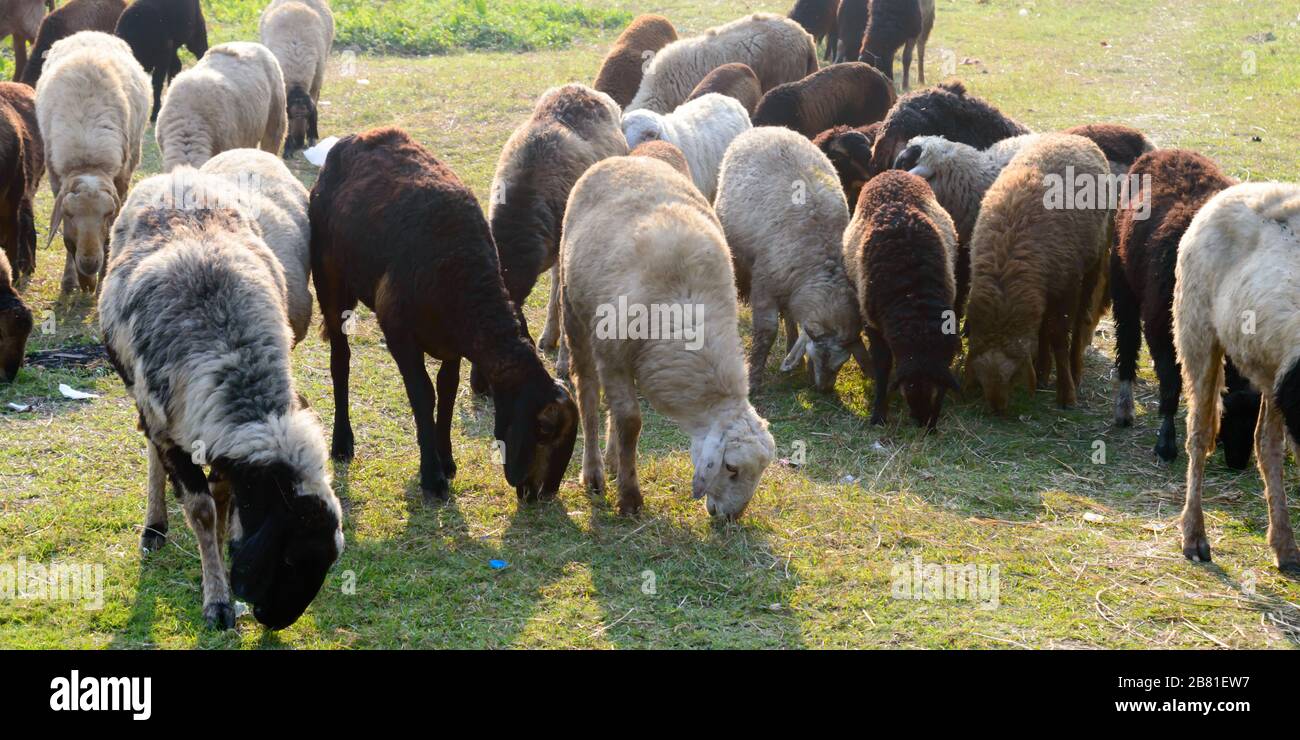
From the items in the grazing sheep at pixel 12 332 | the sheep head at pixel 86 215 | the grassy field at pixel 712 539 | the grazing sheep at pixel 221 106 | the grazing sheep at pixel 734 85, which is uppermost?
the grazing sheep at pixel 734 85

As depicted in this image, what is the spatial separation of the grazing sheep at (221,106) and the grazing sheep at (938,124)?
216 inches

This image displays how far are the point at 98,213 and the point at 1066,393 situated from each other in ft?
23.3

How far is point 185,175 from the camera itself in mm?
6398

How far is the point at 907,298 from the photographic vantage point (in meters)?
7.57

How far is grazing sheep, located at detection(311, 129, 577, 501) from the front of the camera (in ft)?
20.5

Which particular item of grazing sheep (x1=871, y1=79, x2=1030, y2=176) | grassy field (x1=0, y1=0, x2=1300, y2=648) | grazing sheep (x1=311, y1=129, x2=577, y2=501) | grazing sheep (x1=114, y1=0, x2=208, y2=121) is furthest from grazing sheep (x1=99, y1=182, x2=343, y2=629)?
grazing sheep (x1=114, y1=0, x2=208, y2=121)

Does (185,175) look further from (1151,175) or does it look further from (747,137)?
(1151,175)

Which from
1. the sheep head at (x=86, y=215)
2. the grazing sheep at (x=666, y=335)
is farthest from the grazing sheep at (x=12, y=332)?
the grazing sheep at (x=666, y=335)

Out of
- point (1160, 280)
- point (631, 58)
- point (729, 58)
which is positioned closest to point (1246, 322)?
point (1160, 280)

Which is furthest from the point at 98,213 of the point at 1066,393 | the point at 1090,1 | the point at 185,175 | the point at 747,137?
the point at 1090,1

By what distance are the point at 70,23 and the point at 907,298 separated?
36.7 ft

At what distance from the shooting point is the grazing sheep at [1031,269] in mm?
7992

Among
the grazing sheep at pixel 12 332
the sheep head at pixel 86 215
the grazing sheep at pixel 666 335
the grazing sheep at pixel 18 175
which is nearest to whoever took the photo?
the grazing sheep at pixel 666 335

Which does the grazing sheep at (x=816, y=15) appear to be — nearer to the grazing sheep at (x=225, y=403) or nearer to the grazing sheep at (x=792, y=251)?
the grazing sheep at (x=792, y=251)
